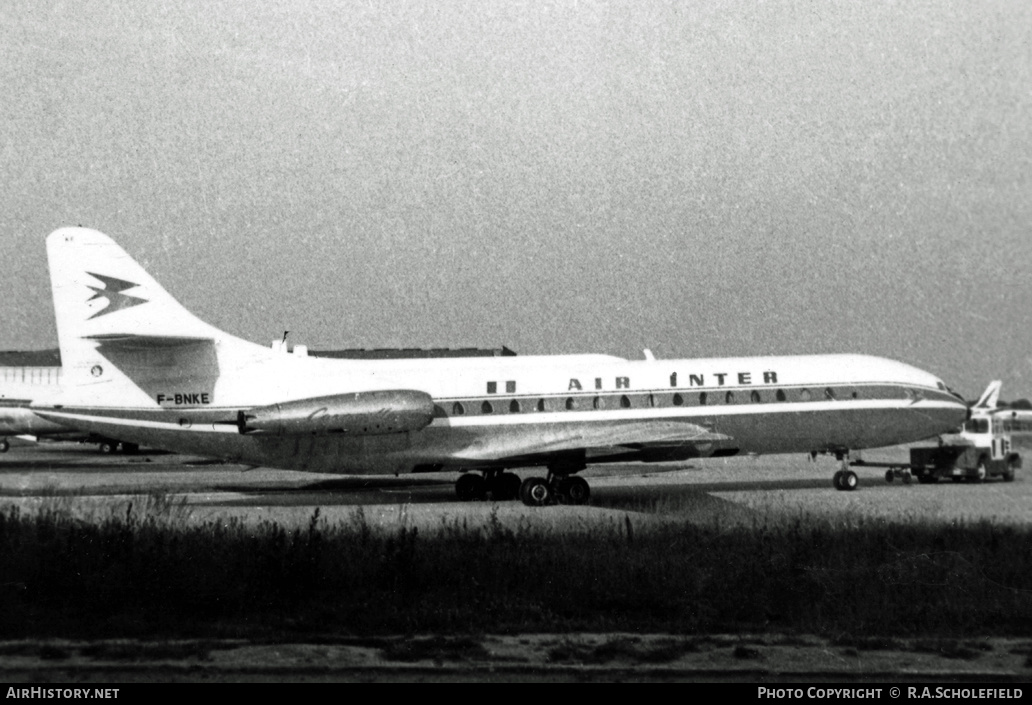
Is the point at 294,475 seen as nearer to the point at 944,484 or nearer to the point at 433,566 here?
the point at 944,484

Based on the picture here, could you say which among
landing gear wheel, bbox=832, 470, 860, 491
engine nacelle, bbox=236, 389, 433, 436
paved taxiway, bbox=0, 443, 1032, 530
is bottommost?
paved taxiway, bbox=0, 443, 1032, 530

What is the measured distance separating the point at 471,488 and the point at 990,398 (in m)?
21.3

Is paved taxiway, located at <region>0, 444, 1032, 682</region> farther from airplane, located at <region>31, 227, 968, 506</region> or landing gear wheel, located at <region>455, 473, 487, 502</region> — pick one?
airplane, located at <region>31, 227, 968, 506</region>

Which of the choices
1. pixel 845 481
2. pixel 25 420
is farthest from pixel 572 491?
pixel 25 420

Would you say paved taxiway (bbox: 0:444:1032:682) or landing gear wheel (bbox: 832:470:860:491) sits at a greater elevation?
landing gear wheel (bbox: 832:470:860:491)

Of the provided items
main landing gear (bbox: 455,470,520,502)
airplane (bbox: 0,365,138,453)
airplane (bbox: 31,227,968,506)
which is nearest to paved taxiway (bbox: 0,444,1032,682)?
main landing gear (bbox: 455,470,520,502)

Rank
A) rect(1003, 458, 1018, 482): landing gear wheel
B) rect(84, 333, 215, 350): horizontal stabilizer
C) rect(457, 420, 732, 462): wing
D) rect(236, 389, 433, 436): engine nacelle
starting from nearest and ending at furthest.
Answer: rect(84, 333, 215, 350): horizontal stabilizer
rect(457, 420, 732, 462): wing
rect(236, 389, 433, 436): engine nacelle
rect(1003, 458, 1018, 482): landing gear wheel

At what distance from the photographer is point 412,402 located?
25.3 m

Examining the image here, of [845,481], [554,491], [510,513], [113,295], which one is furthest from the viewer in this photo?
[845,481]

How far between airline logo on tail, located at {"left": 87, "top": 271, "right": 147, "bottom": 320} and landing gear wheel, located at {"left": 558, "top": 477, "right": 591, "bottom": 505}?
10.3 m

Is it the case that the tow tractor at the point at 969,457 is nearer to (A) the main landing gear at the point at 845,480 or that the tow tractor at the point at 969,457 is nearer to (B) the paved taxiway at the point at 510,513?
(B) the paved taxiway at the point at 510,513

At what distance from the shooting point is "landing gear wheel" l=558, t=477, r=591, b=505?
25625mm

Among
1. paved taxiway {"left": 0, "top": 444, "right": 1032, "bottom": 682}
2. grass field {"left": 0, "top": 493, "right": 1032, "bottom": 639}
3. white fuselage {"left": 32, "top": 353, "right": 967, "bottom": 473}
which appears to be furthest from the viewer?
white fuselage {"left": 32, "top": 353, "right": 967, "bottom": 473}

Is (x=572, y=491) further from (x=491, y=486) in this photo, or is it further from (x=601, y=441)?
(x=491, y=486)
